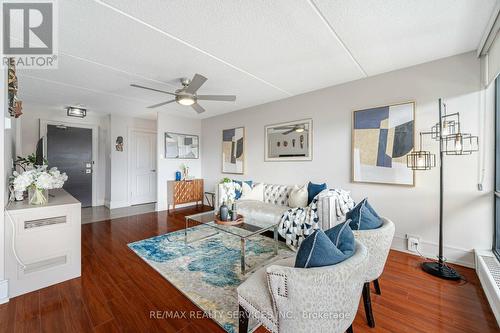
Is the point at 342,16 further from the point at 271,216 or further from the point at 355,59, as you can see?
the point at 271,216

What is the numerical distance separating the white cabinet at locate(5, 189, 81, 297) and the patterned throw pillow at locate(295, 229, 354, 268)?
7.93 feet

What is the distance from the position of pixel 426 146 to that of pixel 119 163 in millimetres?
6258

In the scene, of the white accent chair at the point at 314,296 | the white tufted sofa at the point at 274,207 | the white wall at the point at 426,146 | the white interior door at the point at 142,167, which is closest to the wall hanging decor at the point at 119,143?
the white interior door at the point at 142,167

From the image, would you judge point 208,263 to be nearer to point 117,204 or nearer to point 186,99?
point 186,99

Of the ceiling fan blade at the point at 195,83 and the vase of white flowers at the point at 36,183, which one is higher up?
the ceiling fan blade at the point at 195,83

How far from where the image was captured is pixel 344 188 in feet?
10.8

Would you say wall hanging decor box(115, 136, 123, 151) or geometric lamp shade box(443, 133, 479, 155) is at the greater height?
wall hanging decor box(115, 136, 123, 151)

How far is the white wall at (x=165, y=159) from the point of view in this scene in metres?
5.10

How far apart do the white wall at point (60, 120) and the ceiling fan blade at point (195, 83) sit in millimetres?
3903

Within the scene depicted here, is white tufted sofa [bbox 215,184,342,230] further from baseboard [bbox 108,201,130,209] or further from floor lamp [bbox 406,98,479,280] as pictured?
baseboard [bbox 108,201,130,209]

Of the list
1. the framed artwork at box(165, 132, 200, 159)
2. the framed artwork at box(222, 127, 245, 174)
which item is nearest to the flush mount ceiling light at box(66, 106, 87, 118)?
the framed artwork at box(165, 132, 200, 159)

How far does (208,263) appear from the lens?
245 centimetres

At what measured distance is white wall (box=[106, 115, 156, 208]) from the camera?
525cm

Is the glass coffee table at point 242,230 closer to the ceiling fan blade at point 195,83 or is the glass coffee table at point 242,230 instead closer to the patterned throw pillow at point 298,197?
the patterned throw pillow at point 298,197
